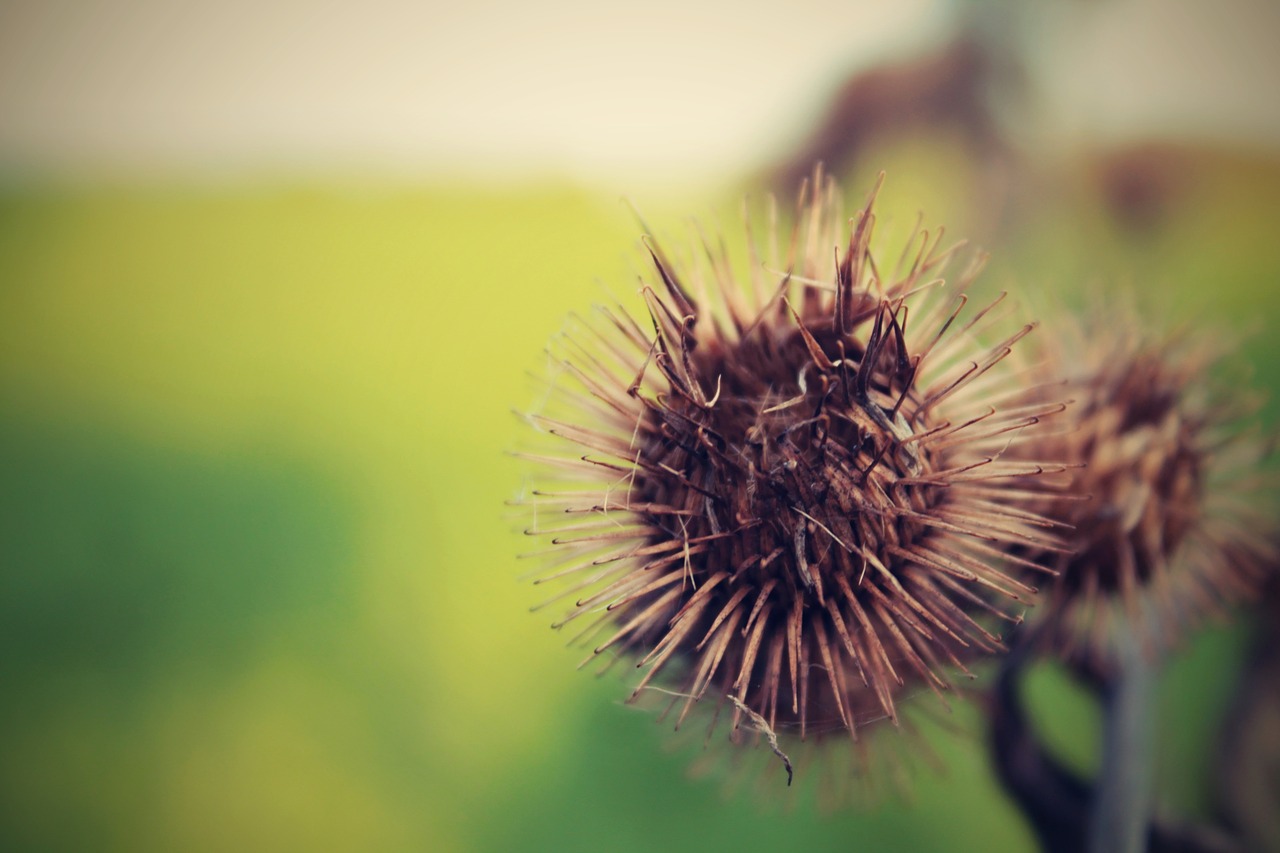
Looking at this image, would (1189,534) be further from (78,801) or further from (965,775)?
(78,801)

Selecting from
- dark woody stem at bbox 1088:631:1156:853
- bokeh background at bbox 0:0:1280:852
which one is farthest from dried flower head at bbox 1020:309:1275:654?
bokeh background at bbox 0:0:1280:852

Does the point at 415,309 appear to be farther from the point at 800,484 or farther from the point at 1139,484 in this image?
the point at 1139,484

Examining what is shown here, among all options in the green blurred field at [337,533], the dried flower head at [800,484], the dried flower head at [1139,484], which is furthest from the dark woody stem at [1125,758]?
the dried flower head at [800,484]

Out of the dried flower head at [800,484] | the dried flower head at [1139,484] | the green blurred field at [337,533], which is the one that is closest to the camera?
the dried flower head at [800,484]

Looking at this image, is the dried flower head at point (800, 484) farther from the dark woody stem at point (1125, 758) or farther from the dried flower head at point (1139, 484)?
the dark woody stem at point (1125, 758)

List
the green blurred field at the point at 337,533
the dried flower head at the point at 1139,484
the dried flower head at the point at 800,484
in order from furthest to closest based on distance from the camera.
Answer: the green blurred field at the point at 337,533 → the dried flower head at the point at 1139,484 → the dried flower head at the point at 800,484

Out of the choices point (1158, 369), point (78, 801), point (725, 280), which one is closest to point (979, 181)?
point (1158, 369)

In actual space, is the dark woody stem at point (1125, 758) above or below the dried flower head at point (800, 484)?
below
